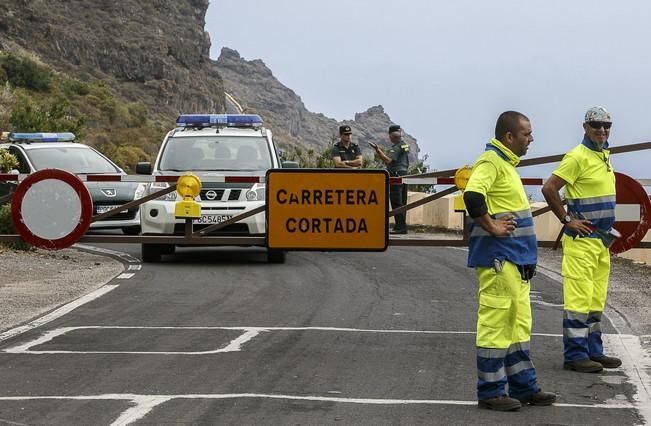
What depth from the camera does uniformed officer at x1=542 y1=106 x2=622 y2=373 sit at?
10.6 metres

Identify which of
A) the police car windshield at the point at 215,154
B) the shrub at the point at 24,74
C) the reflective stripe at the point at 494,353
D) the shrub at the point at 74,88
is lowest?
the reflective stripe at the point at 494,353

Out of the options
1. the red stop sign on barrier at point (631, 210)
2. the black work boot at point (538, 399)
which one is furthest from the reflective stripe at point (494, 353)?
the red stop sign on barrier at point (631, 210)

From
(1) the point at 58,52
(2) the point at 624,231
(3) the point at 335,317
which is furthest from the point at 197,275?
(1) the point at 58,52

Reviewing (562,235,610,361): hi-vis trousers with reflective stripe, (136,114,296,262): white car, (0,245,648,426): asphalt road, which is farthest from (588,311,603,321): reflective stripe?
(136,114,296,262): white car

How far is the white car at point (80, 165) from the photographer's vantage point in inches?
919

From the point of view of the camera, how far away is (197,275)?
17.9 meters

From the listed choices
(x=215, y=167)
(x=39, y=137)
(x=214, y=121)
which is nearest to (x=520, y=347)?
(x=215, y=167)

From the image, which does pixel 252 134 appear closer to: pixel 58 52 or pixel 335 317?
pixel 335 317

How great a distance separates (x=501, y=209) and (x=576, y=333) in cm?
198

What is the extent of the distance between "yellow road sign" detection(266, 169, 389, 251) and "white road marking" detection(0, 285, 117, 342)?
7.93 ft

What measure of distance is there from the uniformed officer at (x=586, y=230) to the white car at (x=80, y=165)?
12911 millimetres

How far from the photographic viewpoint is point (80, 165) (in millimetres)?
25188

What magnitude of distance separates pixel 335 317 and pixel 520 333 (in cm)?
478

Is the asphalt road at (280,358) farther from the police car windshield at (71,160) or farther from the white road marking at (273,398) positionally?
the police car windshield at (71,160)
